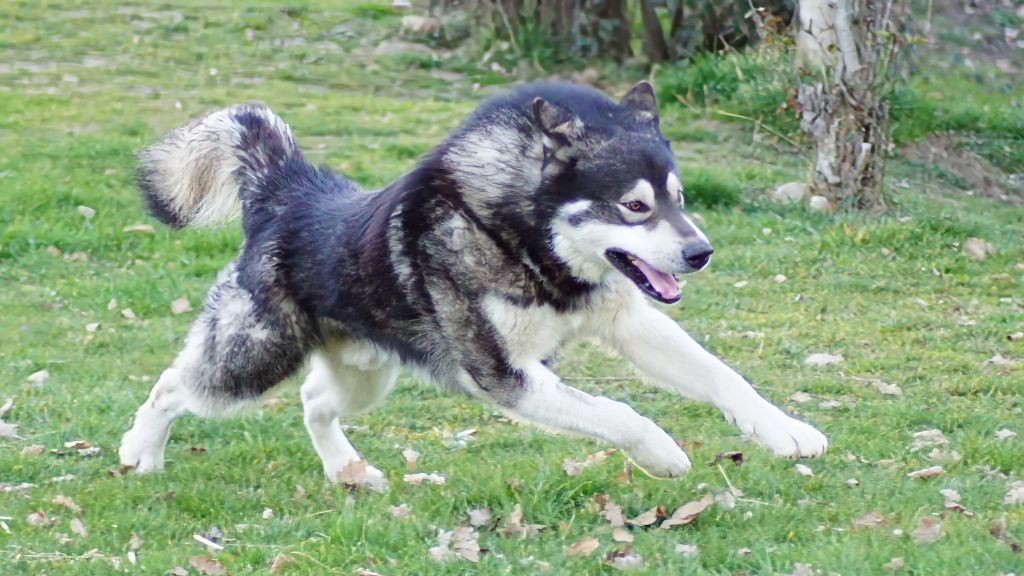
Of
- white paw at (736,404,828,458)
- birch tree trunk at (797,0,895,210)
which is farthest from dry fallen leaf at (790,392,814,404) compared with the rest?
birch tree trunk at (797,0,895,210)

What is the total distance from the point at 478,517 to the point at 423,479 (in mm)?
644

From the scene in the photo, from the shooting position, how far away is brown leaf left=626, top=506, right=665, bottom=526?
15.4 ft

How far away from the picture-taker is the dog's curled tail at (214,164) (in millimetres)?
5785

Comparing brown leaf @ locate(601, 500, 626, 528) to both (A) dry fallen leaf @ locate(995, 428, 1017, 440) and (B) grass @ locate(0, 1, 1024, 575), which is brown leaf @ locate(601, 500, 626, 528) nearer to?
(B) grass @ locate(0, 1, 1024, 575)

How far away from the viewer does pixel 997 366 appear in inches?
271

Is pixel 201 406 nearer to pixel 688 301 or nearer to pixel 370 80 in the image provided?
pixel 688 301

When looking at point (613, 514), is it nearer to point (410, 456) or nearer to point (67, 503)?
point (410, 456)

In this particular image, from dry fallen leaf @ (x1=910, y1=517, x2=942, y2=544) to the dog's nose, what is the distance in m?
1.11

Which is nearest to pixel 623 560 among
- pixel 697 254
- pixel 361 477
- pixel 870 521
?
pixel 870 521

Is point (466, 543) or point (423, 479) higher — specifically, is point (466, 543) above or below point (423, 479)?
above

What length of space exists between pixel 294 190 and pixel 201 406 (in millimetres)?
977

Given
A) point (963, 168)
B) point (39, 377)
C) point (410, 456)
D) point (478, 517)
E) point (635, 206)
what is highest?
point (635, 206)

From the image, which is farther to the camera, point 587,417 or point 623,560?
point 587,417

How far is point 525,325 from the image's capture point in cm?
488
